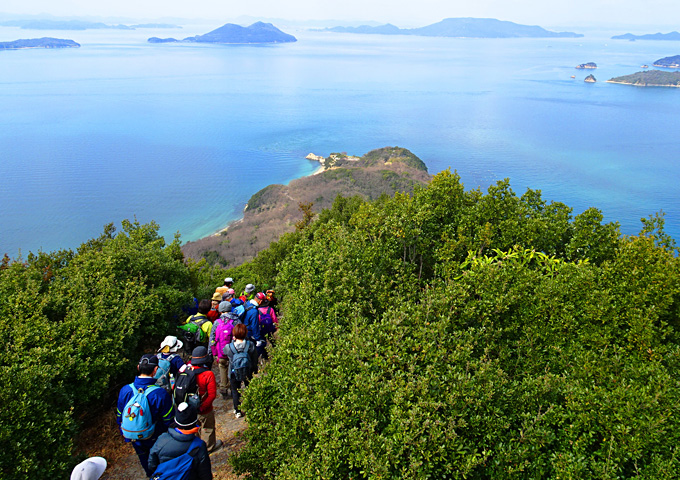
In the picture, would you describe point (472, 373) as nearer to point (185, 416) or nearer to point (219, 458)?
point (185, 416)

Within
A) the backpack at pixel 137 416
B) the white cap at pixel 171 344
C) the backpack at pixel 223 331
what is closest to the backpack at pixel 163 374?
the white cap at pixel 171 344

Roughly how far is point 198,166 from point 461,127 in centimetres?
5152

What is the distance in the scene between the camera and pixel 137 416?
16.3ft

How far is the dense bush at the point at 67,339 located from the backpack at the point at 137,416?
976mm

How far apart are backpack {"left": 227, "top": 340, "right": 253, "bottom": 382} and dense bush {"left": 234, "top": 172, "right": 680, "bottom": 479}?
761 millimetres

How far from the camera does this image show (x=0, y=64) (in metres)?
144

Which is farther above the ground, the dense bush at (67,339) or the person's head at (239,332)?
the person's head at (239,332)

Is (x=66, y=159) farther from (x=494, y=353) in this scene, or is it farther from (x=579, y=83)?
(x=579, y=83)

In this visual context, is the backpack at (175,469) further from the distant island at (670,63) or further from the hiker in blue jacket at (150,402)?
the distant island at (670,63)

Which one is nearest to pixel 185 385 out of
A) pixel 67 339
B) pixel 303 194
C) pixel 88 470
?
pixel 88 470

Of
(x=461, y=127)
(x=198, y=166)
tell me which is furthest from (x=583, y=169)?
(x=198, y=166)

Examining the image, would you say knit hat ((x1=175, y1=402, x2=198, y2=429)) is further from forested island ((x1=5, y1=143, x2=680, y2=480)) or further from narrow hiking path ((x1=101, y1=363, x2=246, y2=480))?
narrow hiking path ((x1=101, y1=363, x2=246, y2=480))

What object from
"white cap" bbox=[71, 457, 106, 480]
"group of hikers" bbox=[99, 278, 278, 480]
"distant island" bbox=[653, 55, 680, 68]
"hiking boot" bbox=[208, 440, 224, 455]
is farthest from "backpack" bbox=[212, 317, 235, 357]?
"distant island" bbox=[653, 55, 680, 68]

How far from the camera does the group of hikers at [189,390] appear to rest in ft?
14.3
